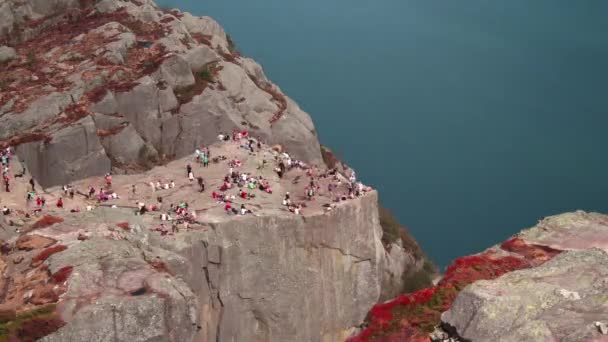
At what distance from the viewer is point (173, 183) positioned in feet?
156

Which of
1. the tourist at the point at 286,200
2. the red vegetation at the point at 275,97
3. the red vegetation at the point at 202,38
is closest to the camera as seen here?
the tourist at the point at 286,200

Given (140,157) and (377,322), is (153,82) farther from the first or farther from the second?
(377,322)

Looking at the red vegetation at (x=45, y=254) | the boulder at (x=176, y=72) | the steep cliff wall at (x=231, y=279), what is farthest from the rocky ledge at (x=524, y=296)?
the boulder at (x=176, y=72)

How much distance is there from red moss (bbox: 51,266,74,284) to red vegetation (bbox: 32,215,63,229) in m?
7.62

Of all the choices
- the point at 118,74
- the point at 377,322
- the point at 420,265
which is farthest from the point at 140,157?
the point at 377,322

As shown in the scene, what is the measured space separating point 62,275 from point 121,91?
40.0m

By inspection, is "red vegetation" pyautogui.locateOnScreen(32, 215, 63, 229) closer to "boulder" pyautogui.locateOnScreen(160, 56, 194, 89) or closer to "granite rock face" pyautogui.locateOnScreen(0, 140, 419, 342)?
"granite rock face" pyautogui.locateOnScreen(0, 140, 419, 342)

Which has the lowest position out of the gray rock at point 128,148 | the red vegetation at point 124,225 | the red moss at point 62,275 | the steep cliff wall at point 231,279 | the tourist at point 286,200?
the steep cliff wall at point 231,279

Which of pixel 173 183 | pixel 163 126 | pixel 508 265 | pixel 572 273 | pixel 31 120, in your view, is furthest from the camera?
pixel 163 126

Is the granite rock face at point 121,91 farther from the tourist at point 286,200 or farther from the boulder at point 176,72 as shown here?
the tourist at point 286,200

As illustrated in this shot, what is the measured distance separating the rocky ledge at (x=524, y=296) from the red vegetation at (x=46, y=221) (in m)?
18.0

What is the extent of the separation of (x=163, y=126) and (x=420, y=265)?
30733 mm

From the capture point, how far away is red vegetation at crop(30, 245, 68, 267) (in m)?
30.9

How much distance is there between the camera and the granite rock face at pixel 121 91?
61.3 metres
